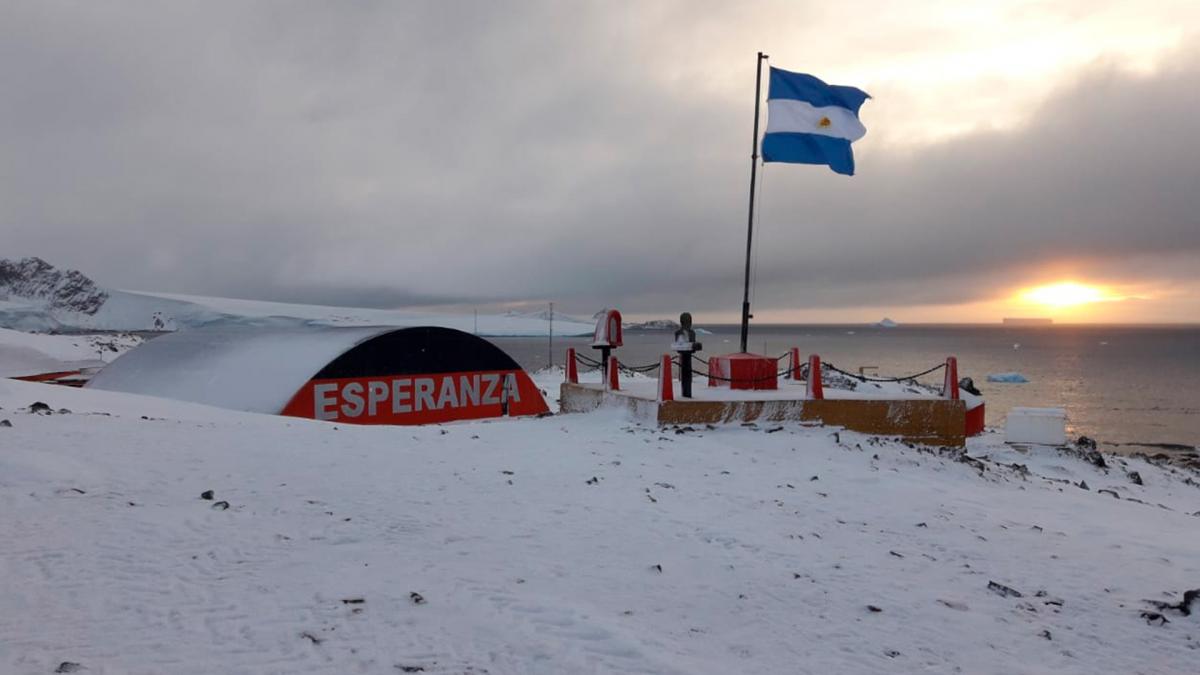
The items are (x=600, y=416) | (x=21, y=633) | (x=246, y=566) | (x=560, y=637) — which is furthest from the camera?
(x=600, y=416)

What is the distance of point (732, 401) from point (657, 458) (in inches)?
129

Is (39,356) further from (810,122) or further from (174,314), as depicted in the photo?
(174,314)

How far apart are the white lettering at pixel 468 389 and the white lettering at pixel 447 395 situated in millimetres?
212

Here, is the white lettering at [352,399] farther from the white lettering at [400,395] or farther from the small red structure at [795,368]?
the small red structure at [795,368]

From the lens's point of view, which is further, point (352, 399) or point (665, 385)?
point (352, 399)

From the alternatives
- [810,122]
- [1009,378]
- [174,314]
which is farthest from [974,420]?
[174,314]

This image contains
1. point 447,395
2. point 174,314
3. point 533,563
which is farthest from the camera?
point 174,314

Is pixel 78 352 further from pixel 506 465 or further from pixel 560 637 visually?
pixel 560 637

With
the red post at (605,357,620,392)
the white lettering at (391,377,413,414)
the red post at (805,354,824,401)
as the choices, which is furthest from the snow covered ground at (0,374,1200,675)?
the white lettering at (391,377,413,414)

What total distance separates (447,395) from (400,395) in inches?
53.6

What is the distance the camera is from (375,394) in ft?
59.5

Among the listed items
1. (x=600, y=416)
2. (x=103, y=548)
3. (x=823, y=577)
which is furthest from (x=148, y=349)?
(x=823, y=577)

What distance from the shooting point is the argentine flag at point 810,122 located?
15953 millimetres

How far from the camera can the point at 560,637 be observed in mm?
4641
